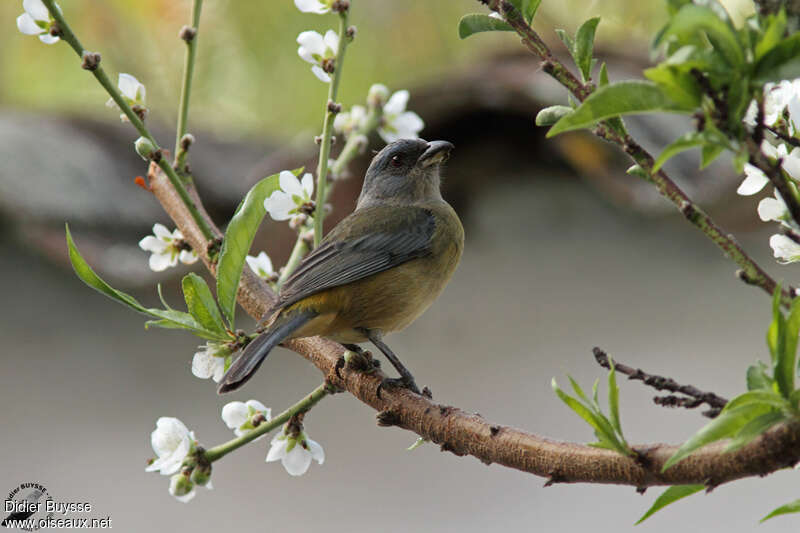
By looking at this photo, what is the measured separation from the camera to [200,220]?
1722 millimetres

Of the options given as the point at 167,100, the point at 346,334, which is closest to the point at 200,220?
the point at 346,334

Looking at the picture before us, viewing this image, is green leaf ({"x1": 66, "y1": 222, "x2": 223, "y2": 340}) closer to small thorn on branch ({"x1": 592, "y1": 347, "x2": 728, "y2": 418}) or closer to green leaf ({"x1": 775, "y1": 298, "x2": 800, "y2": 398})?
small thorn on branch ({"x1": 592, "y1": 347, "x2": 728, "y2": 418})

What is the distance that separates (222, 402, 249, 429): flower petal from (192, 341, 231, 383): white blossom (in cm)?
6

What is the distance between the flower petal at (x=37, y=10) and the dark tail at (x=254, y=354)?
2.34ft

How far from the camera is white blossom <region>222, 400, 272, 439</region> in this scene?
1581mm

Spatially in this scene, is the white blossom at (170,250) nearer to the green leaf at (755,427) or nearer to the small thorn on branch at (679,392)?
the small thorn on branch at (679,392)

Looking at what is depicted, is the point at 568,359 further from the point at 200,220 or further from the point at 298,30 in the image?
the point at 298,30

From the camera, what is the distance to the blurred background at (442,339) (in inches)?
170

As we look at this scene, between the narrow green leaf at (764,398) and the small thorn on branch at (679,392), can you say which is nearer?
the narrow green leaf at (764,398)

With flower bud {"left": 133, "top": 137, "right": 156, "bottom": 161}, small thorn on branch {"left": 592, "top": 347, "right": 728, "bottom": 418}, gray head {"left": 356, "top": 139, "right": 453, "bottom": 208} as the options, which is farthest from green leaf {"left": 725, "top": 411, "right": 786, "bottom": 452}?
gray head {"left": 356, "top": 139, "right": 453, "bottom": 208}

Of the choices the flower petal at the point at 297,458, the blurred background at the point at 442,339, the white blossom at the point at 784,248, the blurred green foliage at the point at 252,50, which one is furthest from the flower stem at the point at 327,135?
the blurred green foliage at the point at 252,50

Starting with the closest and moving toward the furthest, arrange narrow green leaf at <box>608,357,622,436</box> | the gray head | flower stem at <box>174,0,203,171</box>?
narrow green leaf at <box>608,357,622,436</box>, flower stem at <box>174,0,203,171</box>, the gray head

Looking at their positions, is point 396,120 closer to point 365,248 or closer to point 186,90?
point 186,90

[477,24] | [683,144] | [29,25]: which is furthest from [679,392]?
[29,25]
